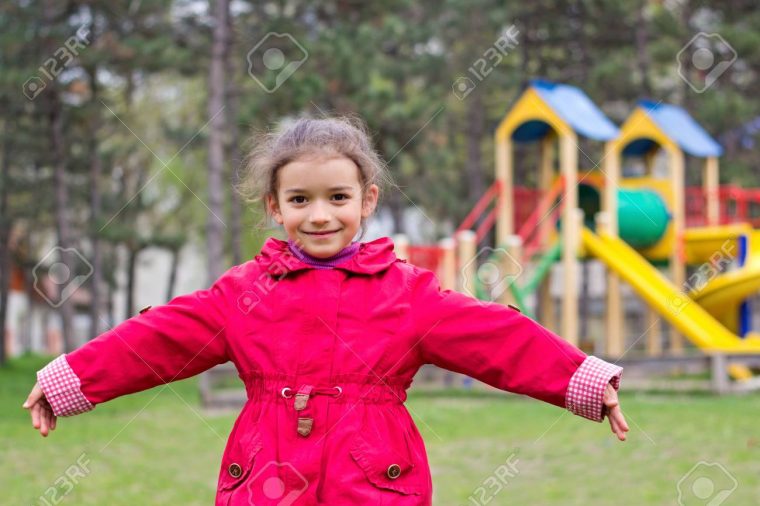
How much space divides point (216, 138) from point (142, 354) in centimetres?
1092

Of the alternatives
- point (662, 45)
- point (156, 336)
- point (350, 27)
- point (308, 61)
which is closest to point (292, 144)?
point (156, 336)

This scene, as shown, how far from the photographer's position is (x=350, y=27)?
18.1m

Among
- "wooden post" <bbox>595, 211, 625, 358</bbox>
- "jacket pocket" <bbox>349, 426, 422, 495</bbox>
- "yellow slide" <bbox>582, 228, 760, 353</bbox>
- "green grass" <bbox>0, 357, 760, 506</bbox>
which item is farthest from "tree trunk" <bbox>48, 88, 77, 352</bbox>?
"jacket pocket" <bbox>349, 426, 422, 495</bbox>

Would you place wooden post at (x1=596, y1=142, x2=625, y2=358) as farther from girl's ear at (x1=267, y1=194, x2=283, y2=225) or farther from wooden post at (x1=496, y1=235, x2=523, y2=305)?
girl's ear at (x1=267, y1=194, x2=283, y2=225)

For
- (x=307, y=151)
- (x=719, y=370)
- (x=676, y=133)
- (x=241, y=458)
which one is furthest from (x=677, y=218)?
(x=241, y=458)

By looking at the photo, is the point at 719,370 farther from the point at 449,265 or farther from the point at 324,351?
the point at 324,351

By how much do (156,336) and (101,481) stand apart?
14.6 feet

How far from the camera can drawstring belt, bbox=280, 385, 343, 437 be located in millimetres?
3055

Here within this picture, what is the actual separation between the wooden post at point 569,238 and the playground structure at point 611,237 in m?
0.01

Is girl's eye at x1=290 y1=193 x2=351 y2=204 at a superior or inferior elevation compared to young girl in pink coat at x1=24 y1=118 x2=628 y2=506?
superior

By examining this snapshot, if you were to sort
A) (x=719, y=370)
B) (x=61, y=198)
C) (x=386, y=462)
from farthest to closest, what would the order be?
(x=61, y=198)
(x=719, y=370)
(x=386, y=462)

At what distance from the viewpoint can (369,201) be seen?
3.40m

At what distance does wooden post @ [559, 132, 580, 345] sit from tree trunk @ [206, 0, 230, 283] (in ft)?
14.4

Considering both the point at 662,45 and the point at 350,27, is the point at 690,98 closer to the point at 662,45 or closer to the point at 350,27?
the point at 662,45
